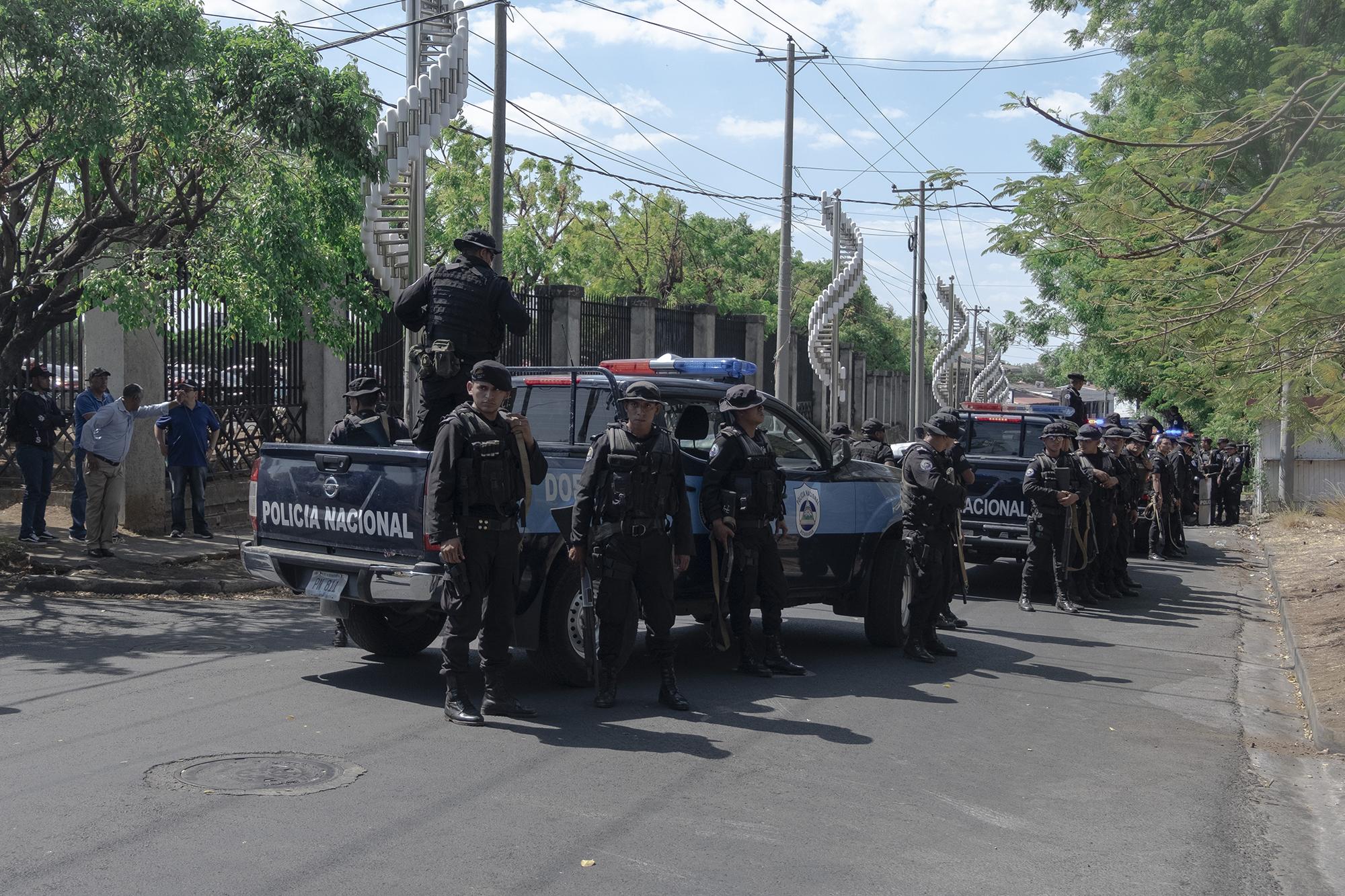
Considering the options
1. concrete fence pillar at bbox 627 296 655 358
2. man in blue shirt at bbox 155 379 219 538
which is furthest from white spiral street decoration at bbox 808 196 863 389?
man in blue shirt at bbox 155 379 219 538

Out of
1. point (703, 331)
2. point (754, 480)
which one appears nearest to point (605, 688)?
point (754, 480)

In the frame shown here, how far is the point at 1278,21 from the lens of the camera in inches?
782

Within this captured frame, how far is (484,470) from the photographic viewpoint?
263 inches

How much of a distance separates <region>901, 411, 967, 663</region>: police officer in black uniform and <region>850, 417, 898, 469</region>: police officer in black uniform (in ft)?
11.1

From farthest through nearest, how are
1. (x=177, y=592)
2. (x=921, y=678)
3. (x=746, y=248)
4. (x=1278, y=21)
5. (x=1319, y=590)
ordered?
(x=746, y=248) < (x=1278, y=21) < (x=1319, y=590) < (x=177, y=592) < (x=921, y=678)

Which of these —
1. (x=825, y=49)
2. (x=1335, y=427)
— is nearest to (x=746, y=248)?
(x=825, y=49)

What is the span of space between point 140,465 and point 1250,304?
11.8m

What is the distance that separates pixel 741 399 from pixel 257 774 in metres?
3.76

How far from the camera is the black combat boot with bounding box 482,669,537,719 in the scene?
6922 mm

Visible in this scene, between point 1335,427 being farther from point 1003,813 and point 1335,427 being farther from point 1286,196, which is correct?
point 1003,813

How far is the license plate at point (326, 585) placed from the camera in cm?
741

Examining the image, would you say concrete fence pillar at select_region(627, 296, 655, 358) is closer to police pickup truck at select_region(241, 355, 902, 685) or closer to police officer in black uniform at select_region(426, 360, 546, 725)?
police pickup truck at select_region(241, 355, 902, 685)

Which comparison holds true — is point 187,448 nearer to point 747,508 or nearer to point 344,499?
point 344,499

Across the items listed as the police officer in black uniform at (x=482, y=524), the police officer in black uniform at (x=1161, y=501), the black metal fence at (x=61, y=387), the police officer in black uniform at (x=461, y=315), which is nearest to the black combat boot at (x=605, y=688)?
the police officer in black uniform at (x=482, y=524)
